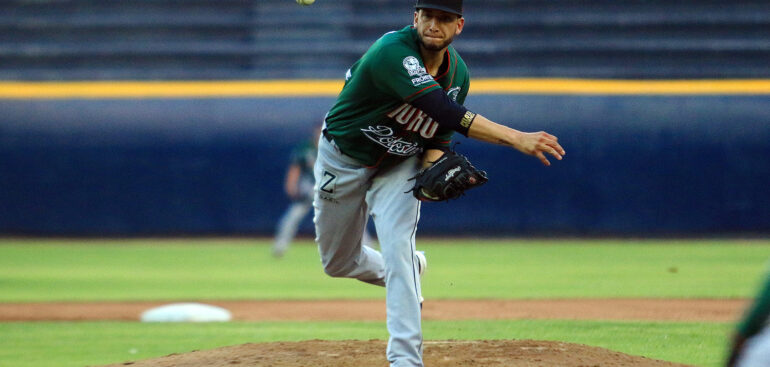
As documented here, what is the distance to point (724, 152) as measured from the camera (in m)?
13.0

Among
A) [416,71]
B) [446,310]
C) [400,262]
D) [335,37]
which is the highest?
[335,37]

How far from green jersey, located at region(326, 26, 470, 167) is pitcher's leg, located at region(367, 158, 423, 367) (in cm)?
13

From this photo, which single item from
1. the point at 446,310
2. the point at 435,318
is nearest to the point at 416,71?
the point at 435,318

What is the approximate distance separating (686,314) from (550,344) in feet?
7.74

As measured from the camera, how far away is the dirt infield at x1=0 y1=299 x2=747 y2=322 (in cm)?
645

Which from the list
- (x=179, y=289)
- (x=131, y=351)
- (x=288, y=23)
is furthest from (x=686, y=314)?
(x=288, y=23)

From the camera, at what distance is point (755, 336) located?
6.97 feet

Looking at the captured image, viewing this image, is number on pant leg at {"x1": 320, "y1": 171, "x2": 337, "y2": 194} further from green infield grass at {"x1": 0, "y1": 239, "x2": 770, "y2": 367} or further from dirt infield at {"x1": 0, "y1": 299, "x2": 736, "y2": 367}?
green infield grass at {"x1": 0, "y1": 239, "x2": 770, "y2": 367}

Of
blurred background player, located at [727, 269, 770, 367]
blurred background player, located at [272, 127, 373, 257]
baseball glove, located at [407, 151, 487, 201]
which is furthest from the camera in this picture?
blurred background player, located at [272, 127, 373, 257]

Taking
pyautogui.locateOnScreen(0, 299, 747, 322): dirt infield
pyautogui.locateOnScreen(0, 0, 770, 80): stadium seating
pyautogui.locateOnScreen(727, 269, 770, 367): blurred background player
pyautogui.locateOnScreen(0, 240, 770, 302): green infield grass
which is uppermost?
pyautogui.locateOnScreen(0, 0, 770, 80): stadium seating

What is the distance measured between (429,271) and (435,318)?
3.14 meters

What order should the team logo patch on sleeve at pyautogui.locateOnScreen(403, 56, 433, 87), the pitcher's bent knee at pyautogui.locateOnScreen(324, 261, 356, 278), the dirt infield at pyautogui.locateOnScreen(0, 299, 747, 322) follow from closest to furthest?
1. the team logo patch on sleeve at pyautogui.locateOnScreen(403, 56, 433, 87)
2. the pitcher's bent knee at pyautogui.locateOnScreen(324, 261, 356, 278)
3. the dirt infield at pyautogui.locateOnScreen(0, 299, 747, 322)

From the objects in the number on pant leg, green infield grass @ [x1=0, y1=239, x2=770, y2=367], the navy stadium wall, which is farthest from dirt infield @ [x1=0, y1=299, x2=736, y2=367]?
the navy stadium wall

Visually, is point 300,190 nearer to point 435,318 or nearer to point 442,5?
point 435,318
